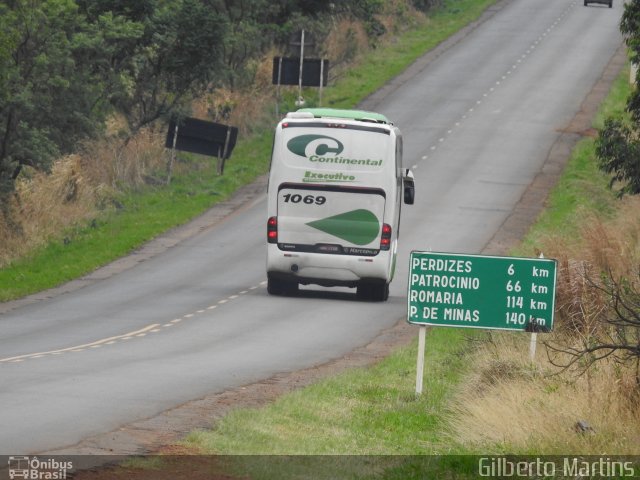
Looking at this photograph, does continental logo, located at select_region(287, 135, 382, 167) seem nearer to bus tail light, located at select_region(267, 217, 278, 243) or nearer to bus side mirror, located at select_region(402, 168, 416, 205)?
bus side mirror, located at select_region(402, 168, 416, 205)

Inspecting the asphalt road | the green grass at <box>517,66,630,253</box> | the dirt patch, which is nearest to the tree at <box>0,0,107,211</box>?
the dirt patch

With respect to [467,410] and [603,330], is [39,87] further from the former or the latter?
[467,410]

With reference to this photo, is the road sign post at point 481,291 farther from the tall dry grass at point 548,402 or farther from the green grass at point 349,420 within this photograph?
the green grass at point 349,420

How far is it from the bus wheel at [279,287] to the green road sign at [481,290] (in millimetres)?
13077

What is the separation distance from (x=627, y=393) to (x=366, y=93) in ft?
155

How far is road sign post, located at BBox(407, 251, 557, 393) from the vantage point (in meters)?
17.2

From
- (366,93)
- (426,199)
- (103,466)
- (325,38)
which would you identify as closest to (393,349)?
(103,466)

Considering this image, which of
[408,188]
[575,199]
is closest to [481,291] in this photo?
[408,188]

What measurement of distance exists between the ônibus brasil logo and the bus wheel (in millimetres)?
2942

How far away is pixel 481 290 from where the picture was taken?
1719cm

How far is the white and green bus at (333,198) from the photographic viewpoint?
28.8 metres

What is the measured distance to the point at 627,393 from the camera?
46.1ft

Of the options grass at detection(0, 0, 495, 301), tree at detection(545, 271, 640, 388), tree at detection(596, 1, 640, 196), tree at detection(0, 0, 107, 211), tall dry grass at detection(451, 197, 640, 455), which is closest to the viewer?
tall dry grass at detection(451, 197, 640, 455)

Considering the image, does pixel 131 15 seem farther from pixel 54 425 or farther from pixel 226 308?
pixel 54 425
